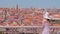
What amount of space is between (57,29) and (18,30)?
0.75m

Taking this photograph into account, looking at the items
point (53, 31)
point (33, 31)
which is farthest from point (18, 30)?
point (53, 31)

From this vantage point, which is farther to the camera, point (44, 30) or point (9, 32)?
point (9, 32)

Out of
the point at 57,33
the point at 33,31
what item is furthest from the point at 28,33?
the point at 57,33

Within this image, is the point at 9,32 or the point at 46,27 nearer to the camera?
the point at 46,27

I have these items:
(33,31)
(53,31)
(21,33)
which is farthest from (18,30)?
(53,31)

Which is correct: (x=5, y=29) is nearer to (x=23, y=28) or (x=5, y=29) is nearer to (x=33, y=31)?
(x=23, y=28)

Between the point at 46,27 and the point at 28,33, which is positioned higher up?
the point at 46,27

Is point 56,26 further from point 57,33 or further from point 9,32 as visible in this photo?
point 9,32

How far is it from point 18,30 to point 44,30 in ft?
2.42

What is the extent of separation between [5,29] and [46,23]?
3.09 feet

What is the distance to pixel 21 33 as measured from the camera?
2.91 m

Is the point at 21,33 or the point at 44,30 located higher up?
the point at 44,30

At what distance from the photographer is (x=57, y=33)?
2844 millimetres

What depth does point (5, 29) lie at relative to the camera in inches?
113
